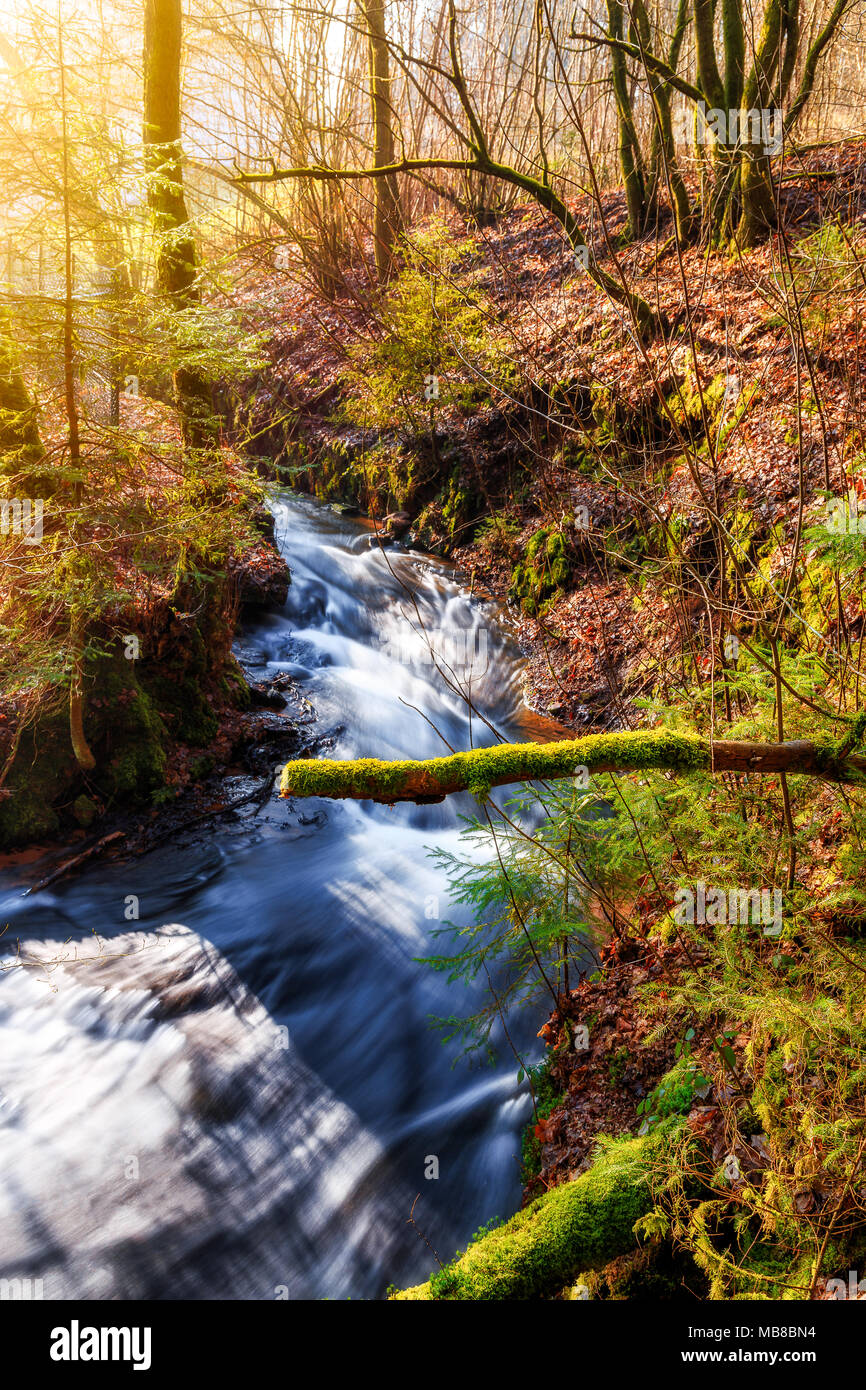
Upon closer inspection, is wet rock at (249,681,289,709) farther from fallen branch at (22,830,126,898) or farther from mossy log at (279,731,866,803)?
mossy log at (279,731,866,803)

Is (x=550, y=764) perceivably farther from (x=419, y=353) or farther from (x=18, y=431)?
(x=419, y=353)

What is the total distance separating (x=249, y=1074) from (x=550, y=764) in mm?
3717

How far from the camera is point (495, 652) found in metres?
10.2

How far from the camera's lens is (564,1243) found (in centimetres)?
299

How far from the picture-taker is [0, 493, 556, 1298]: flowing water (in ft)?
13.7

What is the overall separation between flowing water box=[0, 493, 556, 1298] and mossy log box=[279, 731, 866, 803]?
2.47 feet

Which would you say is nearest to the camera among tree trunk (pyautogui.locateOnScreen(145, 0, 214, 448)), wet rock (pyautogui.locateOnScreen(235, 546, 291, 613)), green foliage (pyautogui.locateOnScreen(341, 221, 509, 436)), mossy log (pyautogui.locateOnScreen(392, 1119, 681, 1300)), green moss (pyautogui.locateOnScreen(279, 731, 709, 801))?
green moss (pyautogui.locateOnScreen(279, 731, 709, 801))

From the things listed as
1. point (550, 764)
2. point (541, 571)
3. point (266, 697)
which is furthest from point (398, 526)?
point (550, 764)

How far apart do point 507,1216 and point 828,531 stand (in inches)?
152

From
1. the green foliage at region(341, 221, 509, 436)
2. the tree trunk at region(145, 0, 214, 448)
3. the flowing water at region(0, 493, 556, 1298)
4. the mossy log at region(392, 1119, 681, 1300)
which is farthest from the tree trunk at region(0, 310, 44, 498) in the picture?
the mossy log at region(392, 1119, 681, 1300)

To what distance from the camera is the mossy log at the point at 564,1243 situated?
2951 mm

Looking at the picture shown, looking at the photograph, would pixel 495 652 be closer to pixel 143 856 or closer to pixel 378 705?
pixel 378 705

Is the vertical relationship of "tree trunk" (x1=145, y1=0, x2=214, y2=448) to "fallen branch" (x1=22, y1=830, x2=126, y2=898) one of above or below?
above

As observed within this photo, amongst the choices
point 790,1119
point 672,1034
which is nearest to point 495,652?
point 672,1034
